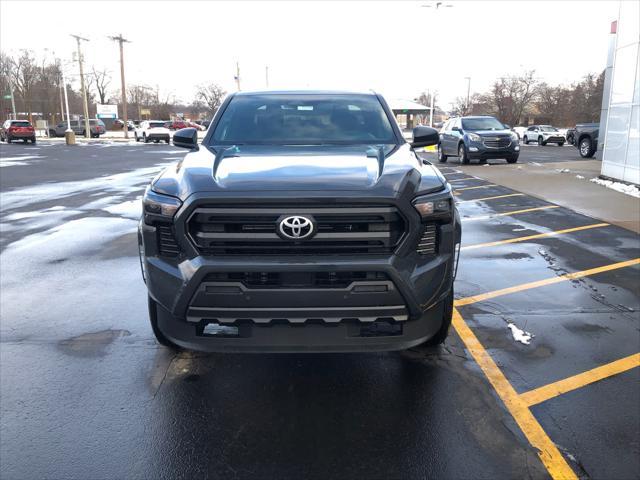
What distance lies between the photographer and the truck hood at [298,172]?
3.07 metres

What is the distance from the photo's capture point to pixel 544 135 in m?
42.5

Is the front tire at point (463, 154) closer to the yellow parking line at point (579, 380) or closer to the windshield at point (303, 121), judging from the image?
the windshield at point (303, 121)

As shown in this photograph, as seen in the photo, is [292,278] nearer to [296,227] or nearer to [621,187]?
[296,227]

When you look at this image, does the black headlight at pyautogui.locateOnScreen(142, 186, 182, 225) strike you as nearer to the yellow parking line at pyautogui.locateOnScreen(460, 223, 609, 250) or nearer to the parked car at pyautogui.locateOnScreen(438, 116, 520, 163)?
the yellow parking line at pyautogui.locateOnScreen(460, 223, 609, 250)

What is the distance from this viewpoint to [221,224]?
9.95ft

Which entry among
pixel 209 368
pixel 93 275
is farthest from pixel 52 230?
pixel 209 368

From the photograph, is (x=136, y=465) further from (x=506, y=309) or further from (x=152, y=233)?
(x=506, y=309)

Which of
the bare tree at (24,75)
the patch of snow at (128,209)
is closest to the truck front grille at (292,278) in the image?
the patch of snow at (128,209)

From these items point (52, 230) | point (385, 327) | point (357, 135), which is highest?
point (357, 135)

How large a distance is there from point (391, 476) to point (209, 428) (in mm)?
1065

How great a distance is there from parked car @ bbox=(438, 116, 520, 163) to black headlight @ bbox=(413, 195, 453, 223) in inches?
720

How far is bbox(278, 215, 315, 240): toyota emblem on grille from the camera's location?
2.96 m

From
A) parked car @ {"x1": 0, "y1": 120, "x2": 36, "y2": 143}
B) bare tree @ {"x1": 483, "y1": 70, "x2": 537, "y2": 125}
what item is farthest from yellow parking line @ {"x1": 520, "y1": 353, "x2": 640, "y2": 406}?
bare tree @ {"x1": 483, "y1": 70, "x2": 537, "y2": 125}

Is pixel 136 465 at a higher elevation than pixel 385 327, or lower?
lower
